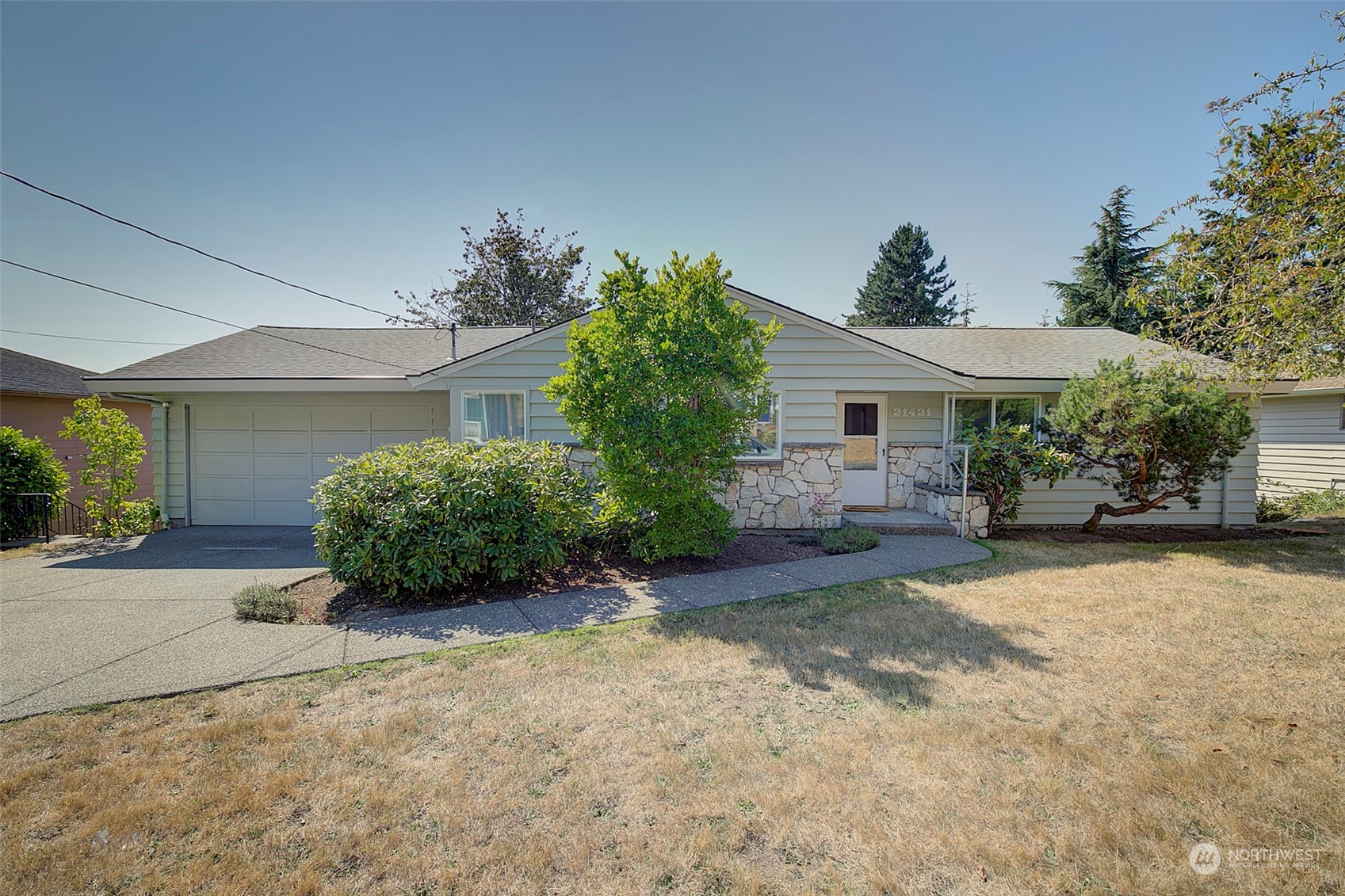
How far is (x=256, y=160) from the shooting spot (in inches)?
372

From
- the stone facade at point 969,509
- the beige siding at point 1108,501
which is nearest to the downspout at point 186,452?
the stone facade at point 969,509

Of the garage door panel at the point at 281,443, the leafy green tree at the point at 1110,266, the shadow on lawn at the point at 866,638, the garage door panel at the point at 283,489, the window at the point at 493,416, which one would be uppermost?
the leafy green tree at the point at 1110,266

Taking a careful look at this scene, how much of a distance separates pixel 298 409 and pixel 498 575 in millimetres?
7539

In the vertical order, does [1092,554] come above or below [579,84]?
below

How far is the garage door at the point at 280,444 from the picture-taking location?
34.8ft

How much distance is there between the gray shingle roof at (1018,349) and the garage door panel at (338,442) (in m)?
9.69

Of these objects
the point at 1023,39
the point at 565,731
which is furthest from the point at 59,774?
the point at 1023,39

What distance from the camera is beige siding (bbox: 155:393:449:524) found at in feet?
34.5

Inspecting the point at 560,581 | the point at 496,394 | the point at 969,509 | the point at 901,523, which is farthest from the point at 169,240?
the point at 969,509

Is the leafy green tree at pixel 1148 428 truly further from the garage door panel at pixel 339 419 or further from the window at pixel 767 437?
the garage door panel at pixel 339 419

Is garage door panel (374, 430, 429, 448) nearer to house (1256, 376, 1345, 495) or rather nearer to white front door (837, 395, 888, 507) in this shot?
white front door (837, 395, 888, 507)

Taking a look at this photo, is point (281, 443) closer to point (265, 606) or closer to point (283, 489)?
point (283, 489)

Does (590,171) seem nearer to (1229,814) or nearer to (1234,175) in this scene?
(1234,175)

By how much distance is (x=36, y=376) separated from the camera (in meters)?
15.0
